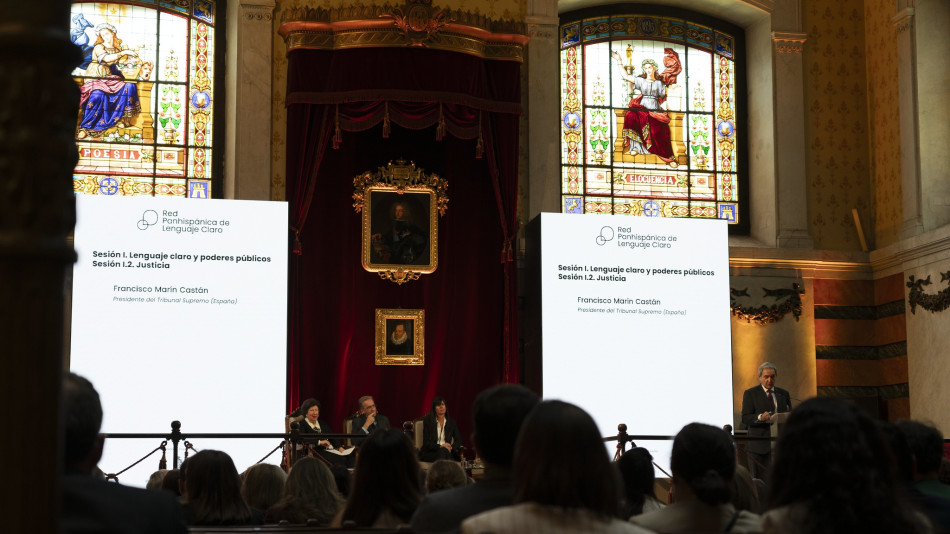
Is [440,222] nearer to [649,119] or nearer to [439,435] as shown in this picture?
[439,435]

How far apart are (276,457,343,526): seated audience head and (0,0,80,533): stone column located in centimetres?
284

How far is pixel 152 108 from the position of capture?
1198 cm

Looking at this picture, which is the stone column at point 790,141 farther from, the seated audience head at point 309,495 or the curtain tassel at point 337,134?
the seated audience head at point 309,495

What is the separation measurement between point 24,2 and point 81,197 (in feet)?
30.4

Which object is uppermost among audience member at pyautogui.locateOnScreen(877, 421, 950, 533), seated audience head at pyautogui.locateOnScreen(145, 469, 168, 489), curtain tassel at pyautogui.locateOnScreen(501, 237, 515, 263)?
curtain tassel at pyautogui.locateOnScreen(501, 237, 515, 263)

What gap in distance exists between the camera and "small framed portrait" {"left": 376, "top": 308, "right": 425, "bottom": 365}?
11.4m

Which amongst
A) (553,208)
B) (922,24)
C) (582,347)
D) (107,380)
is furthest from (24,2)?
(922,24)

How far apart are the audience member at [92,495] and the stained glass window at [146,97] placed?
9816 millimetres

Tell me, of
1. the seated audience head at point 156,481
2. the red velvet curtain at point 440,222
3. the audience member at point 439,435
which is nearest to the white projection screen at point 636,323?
the red velvet curtain at point 440,222

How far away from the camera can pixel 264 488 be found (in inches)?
193

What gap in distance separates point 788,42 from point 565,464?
11741mm

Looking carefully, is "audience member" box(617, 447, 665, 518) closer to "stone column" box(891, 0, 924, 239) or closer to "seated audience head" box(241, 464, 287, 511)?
"seated audience head" box(241, 464, 287, 511)

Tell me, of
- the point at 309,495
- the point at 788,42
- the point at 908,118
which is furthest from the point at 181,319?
the point at 908,118

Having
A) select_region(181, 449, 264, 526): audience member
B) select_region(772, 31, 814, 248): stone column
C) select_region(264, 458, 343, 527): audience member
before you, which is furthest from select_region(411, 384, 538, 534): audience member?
select_region(772, 31, 814, 248): stone column
